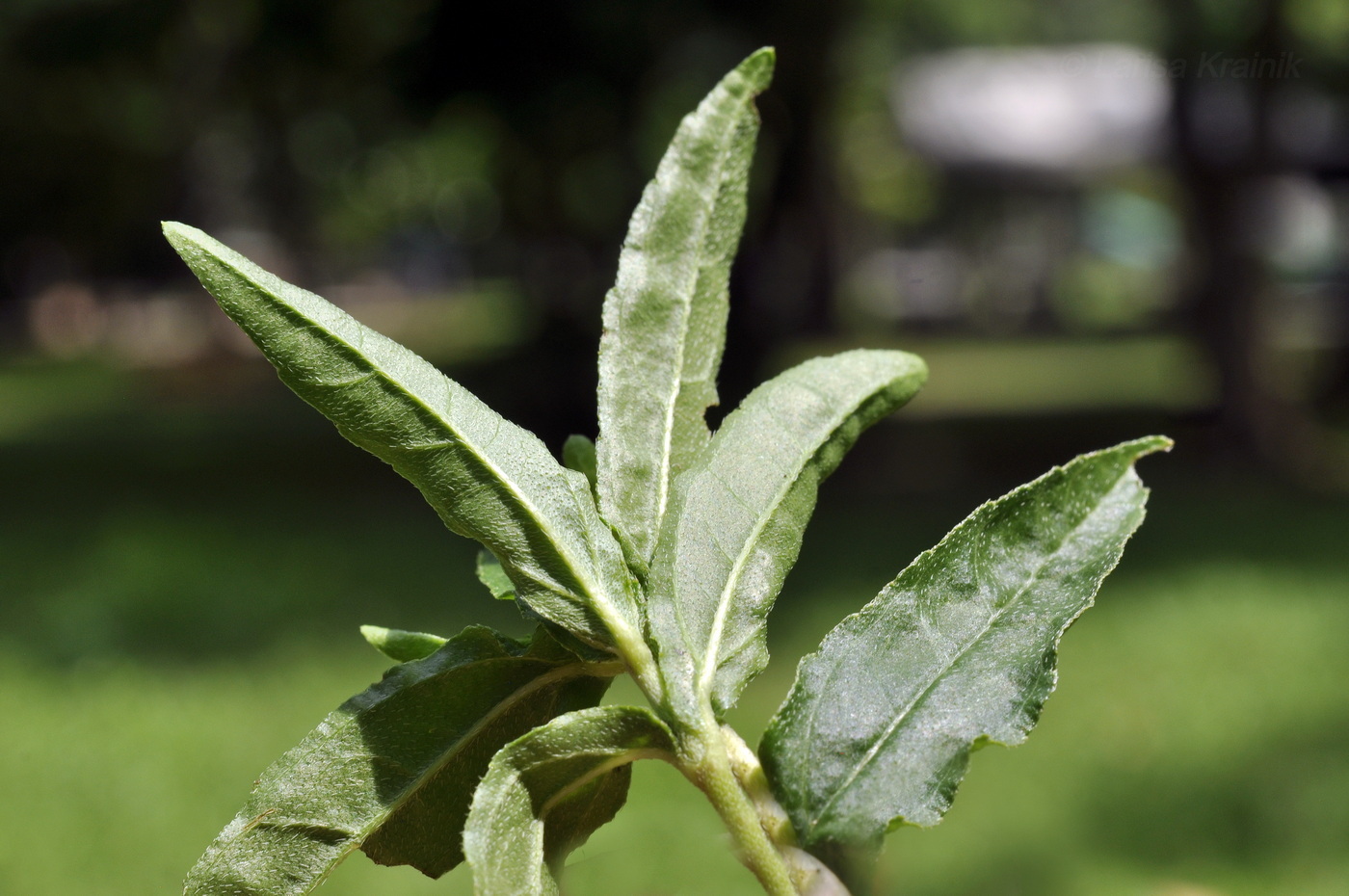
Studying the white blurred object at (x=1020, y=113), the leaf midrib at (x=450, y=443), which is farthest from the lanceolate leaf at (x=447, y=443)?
the white blurred object at (x=1020, y=113)

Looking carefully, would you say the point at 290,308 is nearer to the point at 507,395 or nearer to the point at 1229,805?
the point at 1229,805

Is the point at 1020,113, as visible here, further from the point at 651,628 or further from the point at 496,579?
the point at 651,628

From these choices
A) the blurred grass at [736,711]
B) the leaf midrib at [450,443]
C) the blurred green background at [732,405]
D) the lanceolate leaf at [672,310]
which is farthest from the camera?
the blurred green background at [732,405]

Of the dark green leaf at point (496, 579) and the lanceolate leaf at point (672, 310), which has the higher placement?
the lanceolate leaf at point (672, 310)

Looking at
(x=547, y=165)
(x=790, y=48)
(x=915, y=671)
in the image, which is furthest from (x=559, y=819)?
(x=547, y=165)

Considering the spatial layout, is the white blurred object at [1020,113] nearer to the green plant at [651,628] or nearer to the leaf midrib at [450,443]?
the green plant at [651,628]

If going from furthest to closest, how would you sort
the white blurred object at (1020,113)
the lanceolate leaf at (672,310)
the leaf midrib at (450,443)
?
the white blurred object at (1020,113)
the lanceolate leaf at (672,310)
the leaf midrib at (450,443)

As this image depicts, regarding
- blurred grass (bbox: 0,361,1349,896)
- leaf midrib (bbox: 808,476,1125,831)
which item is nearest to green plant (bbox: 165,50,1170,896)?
leaf midrib (bbox: 808,476,1125,831)
